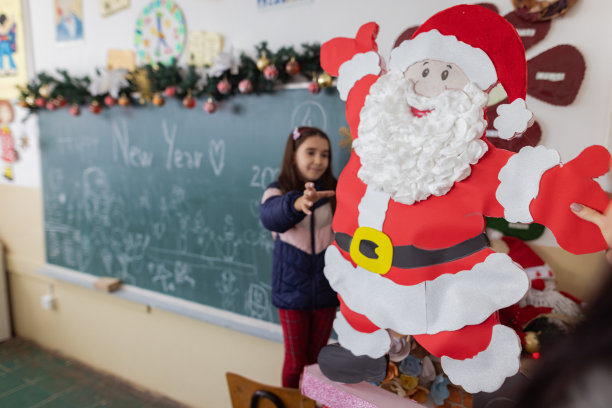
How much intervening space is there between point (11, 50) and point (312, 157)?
2.48 meters

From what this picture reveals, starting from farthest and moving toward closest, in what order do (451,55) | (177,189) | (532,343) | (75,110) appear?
(75,110)
(177,189)
(532,343)
(451,55)

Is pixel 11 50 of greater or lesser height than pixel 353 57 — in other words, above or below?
above

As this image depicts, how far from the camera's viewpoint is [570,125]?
48.4 inches

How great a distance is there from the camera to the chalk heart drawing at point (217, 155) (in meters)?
1.89

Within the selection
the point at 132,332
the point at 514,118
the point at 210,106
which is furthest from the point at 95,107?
the point at 514,118

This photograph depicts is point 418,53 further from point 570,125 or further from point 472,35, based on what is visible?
point 570,125

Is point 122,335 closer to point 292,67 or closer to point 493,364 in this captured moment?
point 292,67

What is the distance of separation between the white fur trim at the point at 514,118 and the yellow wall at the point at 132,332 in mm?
756

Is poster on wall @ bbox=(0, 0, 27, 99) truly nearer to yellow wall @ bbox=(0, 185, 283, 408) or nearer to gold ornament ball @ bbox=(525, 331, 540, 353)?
yellow wall @ bbox=(0, 185, 283, 408)

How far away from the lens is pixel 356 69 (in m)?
0.93

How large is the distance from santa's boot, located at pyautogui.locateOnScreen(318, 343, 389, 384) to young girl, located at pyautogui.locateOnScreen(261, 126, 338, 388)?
390 mm

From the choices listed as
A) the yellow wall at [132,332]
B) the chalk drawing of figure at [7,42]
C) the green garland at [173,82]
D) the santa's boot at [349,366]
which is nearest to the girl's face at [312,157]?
the green garland at [173,82]

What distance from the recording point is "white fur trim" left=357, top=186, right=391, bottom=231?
862mm

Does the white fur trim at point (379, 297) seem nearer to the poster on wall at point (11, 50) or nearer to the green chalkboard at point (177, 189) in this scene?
the green chalkboard at point (177, 189)
